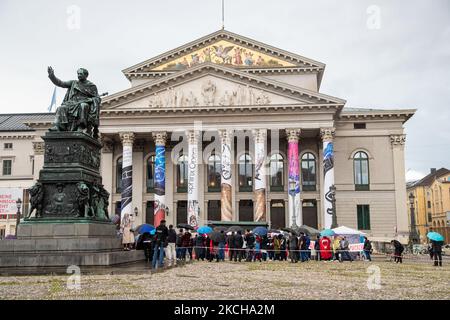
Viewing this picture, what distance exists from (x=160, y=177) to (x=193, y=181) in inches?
116

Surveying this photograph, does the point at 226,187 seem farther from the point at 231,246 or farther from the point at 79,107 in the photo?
the point at 79,107

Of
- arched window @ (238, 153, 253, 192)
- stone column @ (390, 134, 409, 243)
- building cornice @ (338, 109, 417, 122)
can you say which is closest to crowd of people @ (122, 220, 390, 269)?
arched window @ (238, 153, 253, 192)

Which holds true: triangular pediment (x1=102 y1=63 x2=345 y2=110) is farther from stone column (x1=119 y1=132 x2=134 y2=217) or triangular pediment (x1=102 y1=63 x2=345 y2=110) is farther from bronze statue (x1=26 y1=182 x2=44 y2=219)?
bronze statue (x1=26 y1=182 x2=44 y2=219)

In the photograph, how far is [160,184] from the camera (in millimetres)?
42438

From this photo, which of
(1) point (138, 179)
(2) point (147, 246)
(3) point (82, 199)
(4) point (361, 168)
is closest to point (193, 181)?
(1) point (138, 179)

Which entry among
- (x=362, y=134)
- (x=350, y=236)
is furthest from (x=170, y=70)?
(x=350, y=236)

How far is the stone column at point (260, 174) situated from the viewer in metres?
40.7

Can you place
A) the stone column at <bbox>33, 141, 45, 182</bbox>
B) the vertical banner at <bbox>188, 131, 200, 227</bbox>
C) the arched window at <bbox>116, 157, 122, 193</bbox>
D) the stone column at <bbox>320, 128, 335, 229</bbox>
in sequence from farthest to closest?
the stone column at <bbox>33, 141, 45, 182</bbox>, the arched window at <bbox>116, 157, 122, 193</bbox>, the vertical banner at <bbox>188, 131, 200, 227</bbox>, the stone column at <bbox>320, 128, 335, 229</bbox>

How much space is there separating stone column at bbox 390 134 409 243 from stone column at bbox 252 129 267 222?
12.3 m

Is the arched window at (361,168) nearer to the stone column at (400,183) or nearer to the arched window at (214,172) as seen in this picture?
the stone column at (400,183)

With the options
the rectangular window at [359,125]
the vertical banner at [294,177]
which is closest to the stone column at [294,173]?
the vertical banner at [294,177]

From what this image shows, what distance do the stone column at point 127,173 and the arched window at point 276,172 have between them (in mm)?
12657

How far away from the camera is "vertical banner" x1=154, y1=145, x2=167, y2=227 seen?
1662 inches

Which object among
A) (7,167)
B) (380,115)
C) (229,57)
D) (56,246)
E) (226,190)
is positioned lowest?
(56,246)
